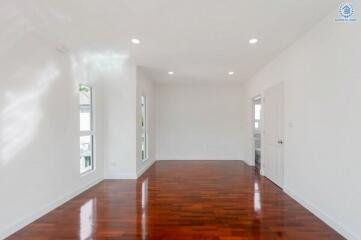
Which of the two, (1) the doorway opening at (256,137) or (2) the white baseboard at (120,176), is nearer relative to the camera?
(2) the white baseboard at (120,176)

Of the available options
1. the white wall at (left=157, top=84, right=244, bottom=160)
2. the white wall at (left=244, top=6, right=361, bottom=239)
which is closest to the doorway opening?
the white wall at (left=157, top=84, right=244, bottom=160)

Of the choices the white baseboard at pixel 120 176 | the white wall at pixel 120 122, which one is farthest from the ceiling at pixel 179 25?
the white baseboard at pixel 120 176

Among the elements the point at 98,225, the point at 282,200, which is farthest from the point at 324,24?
the point at 98,225

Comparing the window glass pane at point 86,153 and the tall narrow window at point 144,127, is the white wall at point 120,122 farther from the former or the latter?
the tall narrow window at point 144,127

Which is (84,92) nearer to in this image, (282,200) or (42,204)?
(42,204)

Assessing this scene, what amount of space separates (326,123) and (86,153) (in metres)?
4.62

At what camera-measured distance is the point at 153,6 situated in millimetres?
2939

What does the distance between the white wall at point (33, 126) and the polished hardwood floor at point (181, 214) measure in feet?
1.01

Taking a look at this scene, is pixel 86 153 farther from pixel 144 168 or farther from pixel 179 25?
pixel 179 25

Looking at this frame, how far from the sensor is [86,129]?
17.1ft

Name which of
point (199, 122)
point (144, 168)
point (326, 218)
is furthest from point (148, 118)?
point (326, 218)

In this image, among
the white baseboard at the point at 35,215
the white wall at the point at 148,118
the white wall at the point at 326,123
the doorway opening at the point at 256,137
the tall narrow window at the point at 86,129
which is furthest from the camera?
the doorway opening at the point at 256,137

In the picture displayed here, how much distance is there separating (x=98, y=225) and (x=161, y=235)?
92 cm

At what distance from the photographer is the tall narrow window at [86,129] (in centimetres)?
505
